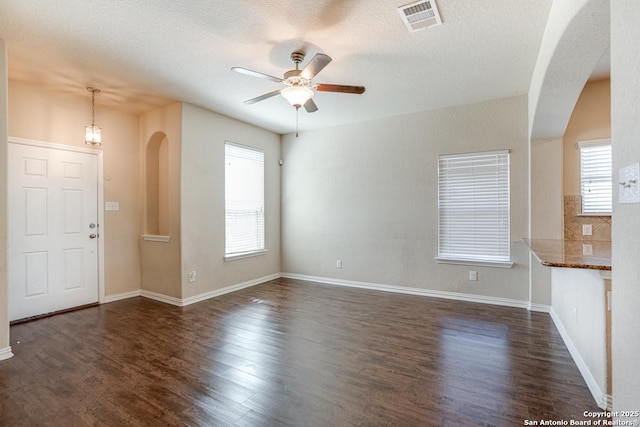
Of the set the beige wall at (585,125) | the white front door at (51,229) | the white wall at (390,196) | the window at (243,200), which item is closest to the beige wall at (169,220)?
the white front door at (51,229)

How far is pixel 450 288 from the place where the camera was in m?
4.44

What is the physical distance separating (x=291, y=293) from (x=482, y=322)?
8.60 ft

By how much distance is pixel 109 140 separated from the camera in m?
4.38

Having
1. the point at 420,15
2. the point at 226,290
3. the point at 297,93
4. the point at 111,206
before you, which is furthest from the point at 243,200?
the point at 420,15

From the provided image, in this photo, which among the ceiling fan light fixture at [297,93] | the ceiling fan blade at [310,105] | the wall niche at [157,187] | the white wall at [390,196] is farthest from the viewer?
the wall niche at [157,187]

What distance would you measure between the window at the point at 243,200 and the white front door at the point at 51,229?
1.78m

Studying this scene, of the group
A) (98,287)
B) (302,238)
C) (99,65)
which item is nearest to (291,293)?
(302,238)

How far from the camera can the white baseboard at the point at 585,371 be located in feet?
6.40

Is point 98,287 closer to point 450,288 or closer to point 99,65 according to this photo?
point 99,65

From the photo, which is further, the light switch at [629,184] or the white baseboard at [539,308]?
the white baseboard at [539,308]

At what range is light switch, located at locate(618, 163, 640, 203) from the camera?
0.95m

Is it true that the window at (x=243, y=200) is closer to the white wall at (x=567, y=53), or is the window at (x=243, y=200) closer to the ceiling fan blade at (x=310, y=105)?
the ceiling fan blade at (x=310, y=105)

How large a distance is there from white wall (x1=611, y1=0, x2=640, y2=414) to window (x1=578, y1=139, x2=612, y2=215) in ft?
10.3

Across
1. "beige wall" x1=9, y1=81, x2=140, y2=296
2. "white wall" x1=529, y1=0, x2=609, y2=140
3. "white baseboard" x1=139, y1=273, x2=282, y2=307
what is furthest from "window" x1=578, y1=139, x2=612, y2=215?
"beige wall" x1=9, y1=81, x2=140, y2=296
